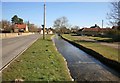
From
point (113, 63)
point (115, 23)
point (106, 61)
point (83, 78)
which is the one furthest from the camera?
point (115, 23)

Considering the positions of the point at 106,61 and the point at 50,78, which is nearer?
the point at 50,78

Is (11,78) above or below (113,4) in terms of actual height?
below

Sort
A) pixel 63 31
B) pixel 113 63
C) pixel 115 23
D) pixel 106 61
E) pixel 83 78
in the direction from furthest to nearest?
pixel 63 31 < pixel 115 23 < pixel 106 61 < pixel 113 63 < pixel 83 78

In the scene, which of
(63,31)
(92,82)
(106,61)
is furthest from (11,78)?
(63,31)

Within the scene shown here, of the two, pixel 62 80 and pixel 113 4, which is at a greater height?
pixel 113 4

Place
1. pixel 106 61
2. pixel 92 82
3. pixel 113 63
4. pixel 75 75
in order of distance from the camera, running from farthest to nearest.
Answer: pixel 106 61 → pixel 113 63 → pixel 75 75 → pixel 92 82

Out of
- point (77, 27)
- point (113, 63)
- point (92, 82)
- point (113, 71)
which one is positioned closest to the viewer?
point (92, 82)

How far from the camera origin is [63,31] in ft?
533

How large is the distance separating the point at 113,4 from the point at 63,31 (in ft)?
336

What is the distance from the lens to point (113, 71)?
50.1 ft

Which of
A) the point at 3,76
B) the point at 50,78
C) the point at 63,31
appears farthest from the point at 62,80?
the point at 63,31

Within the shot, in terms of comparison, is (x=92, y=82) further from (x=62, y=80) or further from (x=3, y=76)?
(x=3, y=76)

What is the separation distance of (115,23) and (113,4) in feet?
17.5

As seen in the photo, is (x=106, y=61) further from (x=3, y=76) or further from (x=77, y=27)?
(x=77, y=27)
